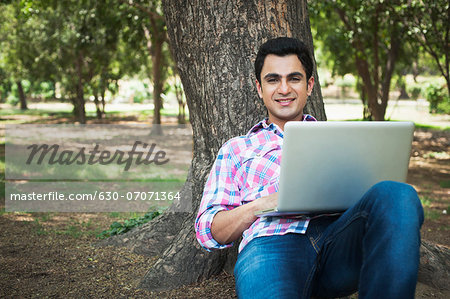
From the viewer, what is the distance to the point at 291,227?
2.42 metres

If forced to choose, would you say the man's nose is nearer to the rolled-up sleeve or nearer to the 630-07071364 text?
the rolled-up sleeve

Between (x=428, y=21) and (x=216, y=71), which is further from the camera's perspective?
(x=428, y=21)

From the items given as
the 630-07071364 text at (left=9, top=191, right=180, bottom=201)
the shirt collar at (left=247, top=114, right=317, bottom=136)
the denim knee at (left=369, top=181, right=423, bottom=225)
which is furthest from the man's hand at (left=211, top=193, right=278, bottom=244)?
the 630-07071364 text at (left=9, top=191, right=180, bottom=201)

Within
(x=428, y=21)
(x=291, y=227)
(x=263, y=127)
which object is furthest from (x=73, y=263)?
(x=428, y=21)

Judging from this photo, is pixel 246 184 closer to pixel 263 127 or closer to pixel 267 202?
pixel 267 202

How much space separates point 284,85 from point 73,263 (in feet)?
7.78

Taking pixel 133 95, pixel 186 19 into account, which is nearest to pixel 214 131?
pixel 186 19

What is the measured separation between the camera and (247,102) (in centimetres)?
347

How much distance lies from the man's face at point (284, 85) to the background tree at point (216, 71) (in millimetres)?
638

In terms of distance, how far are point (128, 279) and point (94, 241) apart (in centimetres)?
103

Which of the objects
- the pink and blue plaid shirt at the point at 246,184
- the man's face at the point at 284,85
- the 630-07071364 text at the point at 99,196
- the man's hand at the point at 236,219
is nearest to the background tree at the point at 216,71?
the man's face at the point at 284,85

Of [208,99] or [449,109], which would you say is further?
[449,109]

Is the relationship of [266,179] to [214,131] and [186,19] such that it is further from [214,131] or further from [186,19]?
[186,19]

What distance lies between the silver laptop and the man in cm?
13
